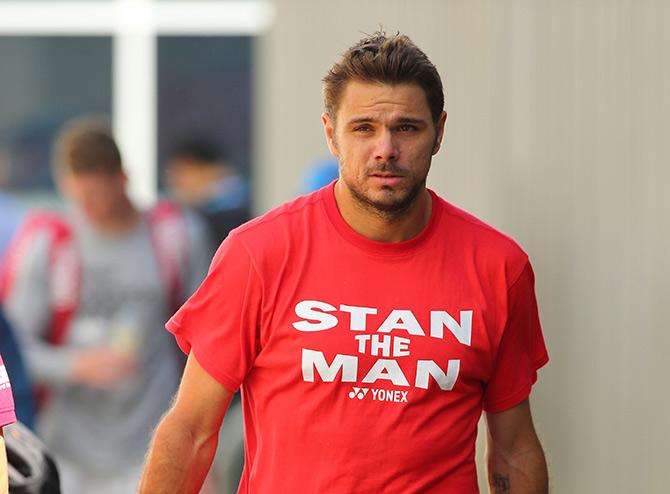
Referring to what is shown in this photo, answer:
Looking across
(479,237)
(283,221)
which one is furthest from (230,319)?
(479,237)

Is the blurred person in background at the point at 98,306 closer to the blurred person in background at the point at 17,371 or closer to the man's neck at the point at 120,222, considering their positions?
the man's neck at the point at 120,222

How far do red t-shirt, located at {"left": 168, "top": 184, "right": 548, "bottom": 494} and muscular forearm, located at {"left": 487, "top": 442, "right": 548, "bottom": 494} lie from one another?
22 centimetres

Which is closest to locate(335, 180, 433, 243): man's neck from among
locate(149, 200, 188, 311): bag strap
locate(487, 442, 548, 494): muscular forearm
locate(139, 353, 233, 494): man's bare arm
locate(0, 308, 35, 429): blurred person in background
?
locate(139, 353, 233, 494): man's bare arm

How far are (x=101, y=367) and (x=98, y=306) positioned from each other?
12.1 inches

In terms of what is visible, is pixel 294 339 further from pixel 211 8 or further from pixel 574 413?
pixel 211 8

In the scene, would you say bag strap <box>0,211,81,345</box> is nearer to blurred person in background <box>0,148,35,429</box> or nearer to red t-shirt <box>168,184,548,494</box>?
blurred person in background <box>0,148,35,429</box>

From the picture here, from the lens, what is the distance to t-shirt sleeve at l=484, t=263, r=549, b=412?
4.73 metres

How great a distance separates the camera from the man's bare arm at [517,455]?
4863mm

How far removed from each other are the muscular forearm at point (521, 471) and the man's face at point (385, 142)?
32.1 inches

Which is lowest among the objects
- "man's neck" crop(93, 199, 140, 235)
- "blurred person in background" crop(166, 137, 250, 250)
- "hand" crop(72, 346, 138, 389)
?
"hand" crop(72, 346, 138, 389)

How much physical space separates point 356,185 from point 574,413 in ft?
8.97

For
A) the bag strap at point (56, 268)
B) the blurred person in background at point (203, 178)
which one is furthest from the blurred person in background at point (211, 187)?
the bag strap at point (56, 268)

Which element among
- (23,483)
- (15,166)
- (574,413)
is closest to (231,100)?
(15,166)

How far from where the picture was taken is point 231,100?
13.9 m
